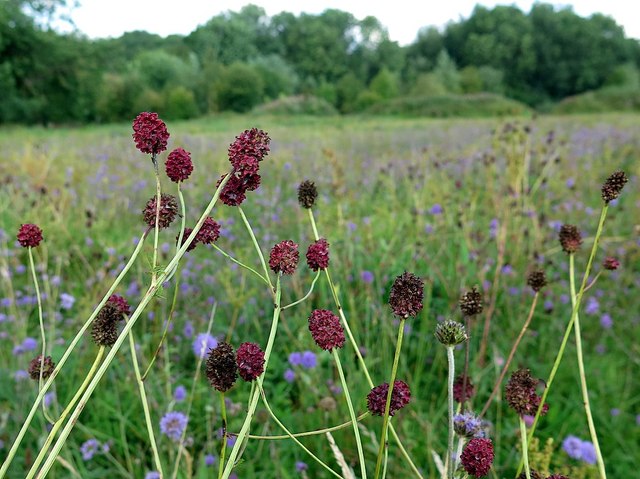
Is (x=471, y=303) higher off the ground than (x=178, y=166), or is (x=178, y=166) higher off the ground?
(x=178, y=166)

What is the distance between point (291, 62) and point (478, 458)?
5875cm

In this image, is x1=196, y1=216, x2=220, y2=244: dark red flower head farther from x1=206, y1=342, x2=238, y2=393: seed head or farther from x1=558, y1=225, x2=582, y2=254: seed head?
x1=558, y1=225, x2=582, y2=254: seed head

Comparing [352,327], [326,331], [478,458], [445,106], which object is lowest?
[352,327]

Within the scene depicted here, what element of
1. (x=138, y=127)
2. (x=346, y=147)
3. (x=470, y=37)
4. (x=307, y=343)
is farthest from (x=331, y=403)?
(x=470, y=37)

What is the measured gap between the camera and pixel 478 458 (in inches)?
20.7

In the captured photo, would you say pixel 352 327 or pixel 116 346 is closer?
pixel 116 346

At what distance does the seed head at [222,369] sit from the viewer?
58cm

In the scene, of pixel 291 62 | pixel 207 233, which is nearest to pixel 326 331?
pixel 207 233

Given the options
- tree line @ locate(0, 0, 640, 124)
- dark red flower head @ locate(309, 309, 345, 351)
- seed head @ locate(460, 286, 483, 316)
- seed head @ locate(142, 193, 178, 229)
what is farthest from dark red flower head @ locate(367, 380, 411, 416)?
tree line @ locate(0, 0, 640, 124)

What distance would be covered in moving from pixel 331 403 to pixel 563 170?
383cm

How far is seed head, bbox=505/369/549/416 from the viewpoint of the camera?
61 cm

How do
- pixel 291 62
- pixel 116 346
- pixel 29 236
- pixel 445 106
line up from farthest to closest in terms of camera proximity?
pixel 291 62 < pixel 445 106 < pixel 29 236 < pixel 116 346

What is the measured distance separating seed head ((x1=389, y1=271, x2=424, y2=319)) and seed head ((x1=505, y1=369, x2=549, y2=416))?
18cm

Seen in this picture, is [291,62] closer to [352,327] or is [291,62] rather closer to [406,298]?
[352,327]
